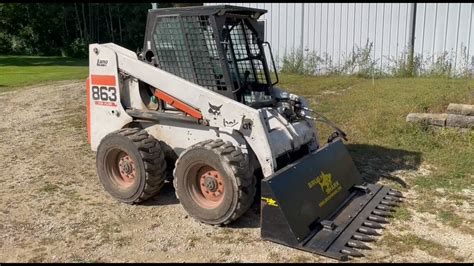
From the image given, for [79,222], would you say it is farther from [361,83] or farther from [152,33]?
[361,83]

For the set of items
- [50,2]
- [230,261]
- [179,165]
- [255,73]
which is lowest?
[230,261]

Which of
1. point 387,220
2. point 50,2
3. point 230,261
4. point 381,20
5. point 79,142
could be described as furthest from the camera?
point 50,2

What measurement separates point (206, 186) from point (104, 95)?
1.83m

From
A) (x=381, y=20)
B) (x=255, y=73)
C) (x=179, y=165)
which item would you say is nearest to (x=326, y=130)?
(x=255, y=73)

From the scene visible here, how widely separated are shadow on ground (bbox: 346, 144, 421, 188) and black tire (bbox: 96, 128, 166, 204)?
8.69ft

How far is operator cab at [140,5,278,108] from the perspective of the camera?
4734mm

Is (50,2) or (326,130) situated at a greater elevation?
(50,2)

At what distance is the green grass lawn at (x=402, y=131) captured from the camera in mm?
5701

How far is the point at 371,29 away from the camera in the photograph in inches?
579

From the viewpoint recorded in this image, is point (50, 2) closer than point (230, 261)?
No

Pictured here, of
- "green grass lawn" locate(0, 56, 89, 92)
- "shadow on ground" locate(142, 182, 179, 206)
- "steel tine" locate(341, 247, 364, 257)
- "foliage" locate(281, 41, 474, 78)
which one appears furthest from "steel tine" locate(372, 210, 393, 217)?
"green grass lawn" locate(0, 56, 89, 92)

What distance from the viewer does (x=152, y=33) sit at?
5145mm

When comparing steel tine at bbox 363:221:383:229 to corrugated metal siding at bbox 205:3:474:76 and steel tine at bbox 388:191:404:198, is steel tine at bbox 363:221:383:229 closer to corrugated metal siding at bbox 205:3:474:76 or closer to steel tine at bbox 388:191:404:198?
steel tine at bbox 388:191:404:198

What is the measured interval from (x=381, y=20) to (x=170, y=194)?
1137cm
